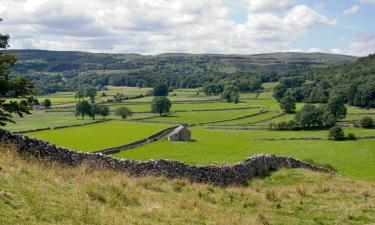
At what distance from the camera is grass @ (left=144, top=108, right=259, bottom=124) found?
121375mm

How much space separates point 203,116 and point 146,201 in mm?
111516

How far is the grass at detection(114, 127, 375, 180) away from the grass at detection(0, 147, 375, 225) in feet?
120

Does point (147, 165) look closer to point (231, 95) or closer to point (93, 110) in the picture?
point (93, 110)

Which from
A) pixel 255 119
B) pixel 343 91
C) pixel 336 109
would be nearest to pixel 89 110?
pixel 255 119

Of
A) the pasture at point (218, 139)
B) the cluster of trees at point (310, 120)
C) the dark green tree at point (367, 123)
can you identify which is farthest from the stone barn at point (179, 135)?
the dark green tree at point (367, 123)

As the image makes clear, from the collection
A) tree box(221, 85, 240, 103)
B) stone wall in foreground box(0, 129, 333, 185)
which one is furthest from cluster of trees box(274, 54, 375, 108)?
stone wall in foreground box(0, 129, 333, 185)

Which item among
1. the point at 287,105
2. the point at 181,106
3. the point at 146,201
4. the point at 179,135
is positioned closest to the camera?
the point at 146,201

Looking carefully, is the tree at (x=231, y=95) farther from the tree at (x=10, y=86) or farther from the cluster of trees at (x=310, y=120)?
the tree at (x=10, y=86)

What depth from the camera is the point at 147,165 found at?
23.1 m

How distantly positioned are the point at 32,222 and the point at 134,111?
12932 centimetres

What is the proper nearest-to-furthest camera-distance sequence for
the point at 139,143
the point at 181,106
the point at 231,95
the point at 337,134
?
the point at 139,143, the point at 337,134, the point at 181,106, the point at 231,95

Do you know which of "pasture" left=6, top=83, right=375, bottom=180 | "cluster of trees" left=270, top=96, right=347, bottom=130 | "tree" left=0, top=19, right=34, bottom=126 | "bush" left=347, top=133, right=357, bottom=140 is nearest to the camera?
"tree" left=0, top=19, right=34, bottom=126

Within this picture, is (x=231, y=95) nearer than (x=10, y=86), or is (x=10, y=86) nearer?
(x=10, y=86)

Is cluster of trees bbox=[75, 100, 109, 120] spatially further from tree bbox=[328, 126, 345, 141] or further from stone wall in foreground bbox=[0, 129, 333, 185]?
stone wall in foreground bbox=[0, 129, 333, 185]
